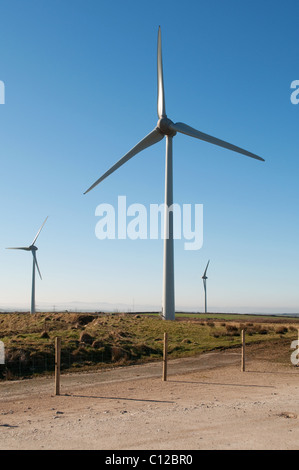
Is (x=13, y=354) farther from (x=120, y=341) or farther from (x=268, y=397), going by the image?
(x=268, y=397)

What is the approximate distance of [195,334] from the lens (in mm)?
45219

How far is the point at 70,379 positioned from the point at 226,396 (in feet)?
28.4

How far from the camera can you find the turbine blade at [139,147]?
184 feet

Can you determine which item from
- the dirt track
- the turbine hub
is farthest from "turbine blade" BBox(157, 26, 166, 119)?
the dirt track

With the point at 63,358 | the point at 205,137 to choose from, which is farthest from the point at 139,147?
the point at 63,358

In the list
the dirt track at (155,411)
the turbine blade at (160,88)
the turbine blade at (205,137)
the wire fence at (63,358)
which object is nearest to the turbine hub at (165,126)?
the turbine blade at (205,137)

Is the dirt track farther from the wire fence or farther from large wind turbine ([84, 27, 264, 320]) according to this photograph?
large wind turbine ([84, 27, 264, 320])

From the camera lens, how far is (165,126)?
6175cm
